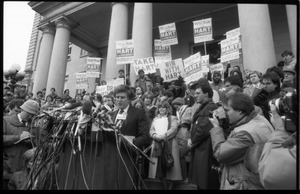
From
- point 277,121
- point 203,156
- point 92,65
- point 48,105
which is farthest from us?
point 92,65

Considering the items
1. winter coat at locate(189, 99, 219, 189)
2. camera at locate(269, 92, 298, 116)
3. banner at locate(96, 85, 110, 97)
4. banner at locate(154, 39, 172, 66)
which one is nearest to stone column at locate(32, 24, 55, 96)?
banner at locate(96, 85, 110, 97)

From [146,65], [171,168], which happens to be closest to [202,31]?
[146,65]

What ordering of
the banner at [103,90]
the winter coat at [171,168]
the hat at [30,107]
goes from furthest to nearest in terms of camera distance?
the banner at [103,90] < the winter coat at [171,168] < the hat at [30,107]

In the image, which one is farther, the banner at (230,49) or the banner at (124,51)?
the banner at (124,51)

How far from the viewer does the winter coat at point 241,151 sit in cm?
255

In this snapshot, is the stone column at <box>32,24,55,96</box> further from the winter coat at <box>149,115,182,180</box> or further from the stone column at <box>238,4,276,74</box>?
the winter coat at <box>149,115,182,180</box>

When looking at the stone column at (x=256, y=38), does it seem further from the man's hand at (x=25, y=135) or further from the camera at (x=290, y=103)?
the man's hand at (x=25, y=135)

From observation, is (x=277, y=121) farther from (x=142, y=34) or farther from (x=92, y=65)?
(x=92, y=65)

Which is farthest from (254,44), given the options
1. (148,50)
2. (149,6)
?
(149,6)

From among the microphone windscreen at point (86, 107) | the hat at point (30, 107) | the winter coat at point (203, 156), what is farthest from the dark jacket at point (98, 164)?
the hat at point (30, 107)

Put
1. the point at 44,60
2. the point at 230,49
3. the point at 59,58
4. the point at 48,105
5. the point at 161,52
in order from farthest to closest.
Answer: the point at 44,60 < the point at 59,58 < the point at 161,52 < the point at 230,49 < the point at 48,105

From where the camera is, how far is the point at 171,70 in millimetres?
9344

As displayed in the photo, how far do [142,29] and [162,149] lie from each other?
24.1 feet

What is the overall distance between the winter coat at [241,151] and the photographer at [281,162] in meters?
0.72
